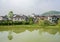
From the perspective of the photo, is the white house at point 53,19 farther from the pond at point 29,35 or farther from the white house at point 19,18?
the white house at point 19,18

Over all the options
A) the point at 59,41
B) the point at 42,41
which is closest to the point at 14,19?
the point at 42,41

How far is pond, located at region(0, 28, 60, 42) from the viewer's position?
2990 millimetres

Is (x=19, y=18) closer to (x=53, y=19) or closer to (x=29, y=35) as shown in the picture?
(x=29, y=35)

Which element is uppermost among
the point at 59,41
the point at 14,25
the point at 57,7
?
the point at 57,7

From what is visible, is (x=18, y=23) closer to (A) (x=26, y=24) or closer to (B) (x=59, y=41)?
(A) (x=26, y=24)

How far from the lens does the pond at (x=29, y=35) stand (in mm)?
2990

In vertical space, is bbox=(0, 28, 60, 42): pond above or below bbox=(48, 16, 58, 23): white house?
below

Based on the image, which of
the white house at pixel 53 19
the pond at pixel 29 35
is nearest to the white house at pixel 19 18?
the pond at pixel 29 35

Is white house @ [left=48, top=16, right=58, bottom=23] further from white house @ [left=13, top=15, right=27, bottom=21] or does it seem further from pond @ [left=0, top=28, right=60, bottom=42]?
→ white house @ [left=13, top=15, right=27, bottom=21]

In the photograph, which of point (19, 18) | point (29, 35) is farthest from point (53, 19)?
point (19, 18)

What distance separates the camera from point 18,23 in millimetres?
3053

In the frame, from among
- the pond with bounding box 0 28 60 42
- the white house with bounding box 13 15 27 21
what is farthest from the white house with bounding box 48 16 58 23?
the white house with bounding box 13 15 27 21

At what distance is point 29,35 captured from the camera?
3008mm

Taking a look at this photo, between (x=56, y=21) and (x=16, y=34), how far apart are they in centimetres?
81
